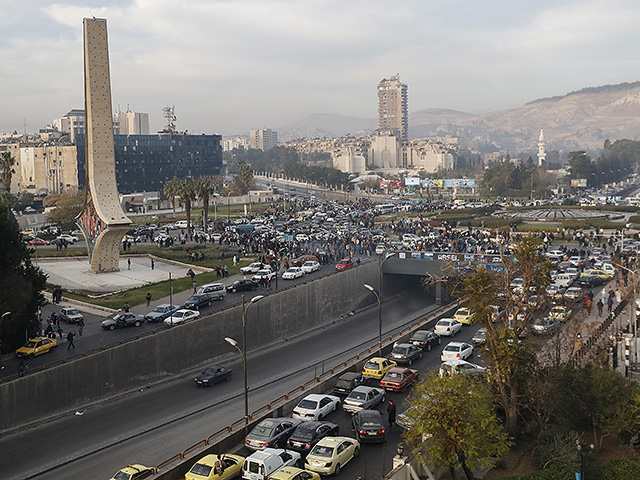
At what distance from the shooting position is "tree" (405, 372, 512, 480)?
1841cm

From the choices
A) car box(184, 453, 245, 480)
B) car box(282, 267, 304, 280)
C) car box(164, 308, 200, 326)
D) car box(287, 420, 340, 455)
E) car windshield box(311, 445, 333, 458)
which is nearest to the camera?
car box(184, 453, 245, 480)

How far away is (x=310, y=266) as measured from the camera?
4984 centimetres

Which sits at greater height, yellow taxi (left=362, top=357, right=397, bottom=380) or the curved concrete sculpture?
the curved concrete sculpture

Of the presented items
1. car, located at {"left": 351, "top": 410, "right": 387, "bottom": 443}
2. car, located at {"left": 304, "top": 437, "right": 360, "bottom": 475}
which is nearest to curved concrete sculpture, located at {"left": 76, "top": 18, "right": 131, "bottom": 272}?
car, located at {"left": 351, "top": 410, "right": 387, "bottom": 443}

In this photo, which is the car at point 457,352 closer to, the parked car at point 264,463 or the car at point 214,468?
the parked car at point 264,463

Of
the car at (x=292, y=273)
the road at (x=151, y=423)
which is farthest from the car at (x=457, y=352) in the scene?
the car at (x=292, y=273)

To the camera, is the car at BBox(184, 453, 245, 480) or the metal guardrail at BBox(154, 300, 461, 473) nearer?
the car at BBox(184, 453, 245, 480)

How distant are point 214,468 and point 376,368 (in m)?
11.4

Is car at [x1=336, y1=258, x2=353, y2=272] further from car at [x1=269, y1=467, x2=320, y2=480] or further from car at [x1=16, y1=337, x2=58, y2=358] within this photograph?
car at [x1=269, y1=467, x2=320, y2=480]

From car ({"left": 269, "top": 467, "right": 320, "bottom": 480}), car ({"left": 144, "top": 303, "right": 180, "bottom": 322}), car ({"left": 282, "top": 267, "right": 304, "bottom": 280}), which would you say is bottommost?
car ({"left": 269, "top": 467, "right": 320, "bottom": 480})

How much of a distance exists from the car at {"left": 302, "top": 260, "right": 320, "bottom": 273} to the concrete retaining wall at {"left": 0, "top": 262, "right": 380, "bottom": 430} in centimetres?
237

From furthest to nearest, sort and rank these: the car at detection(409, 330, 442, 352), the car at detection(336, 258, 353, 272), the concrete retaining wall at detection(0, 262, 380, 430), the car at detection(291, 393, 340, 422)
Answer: the car at detection(336, 258, 353, 272) → the car at detection(409, 330, 442, 352) → the concrete retaining wall at detection(0, 262, 380, 430) → the car at detection(291, 393, 340, 422)

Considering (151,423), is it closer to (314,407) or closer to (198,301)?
(314,407)

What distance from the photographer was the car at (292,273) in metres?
46.8
